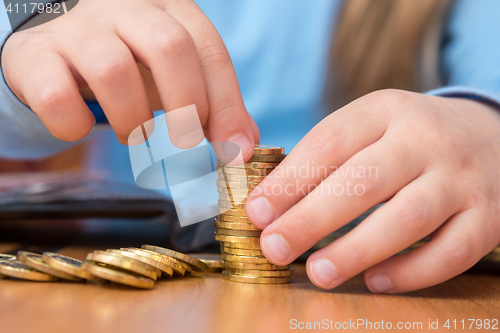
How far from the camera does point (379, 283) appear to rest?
20.0 inches

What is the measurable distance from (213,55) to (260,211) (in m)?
0.21

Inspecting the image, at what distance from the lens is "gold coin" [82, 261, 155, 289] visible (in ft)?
1.49

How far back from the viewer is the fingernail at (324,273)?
48cm

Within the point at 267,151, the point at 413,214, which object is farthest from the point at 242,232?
the point at 413,214

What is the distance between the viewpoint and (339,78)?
110cm

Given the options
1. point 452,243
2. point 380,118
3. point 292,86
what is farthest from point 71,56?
point 292,86

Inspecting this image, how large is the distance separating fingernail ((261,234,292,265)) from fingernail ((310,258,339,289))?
0.12 feet

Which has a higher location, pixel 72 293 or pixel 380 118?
pixel 380 118

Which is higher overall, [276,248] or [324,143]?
[324,143]

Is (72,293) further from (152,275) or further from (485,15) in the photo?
(485,15)

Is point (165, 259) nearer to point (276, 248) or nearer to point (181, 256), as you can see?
point (181, 256)

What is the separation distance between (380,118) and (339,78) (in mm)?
581

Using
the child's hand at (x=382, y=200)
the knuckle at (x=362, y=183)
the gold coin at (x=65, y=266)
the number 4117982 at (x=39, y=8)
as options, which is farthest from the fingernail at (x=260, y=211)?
the number 4117982 at (x=39, y=8)

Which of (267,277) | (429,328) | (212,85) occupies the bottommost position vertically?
(267,277)
